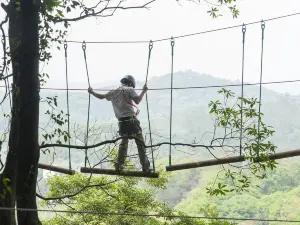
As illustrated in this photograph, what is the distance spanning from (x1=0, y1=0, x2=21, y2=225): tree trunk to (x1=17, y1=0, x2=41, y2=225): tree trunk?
6 cm

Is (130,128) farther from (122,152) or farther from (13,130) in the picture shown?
(13,130)

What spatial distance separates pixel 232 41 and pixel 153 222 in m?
60.2

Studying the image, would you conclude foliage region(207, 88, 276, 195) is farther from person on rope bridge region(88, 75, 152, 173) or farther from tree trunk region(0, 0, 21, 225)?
tree trunk region(0, 0, 21, 225)

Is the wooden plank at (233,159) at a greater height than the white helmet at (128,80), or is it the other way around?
the white helmet at (128,80)

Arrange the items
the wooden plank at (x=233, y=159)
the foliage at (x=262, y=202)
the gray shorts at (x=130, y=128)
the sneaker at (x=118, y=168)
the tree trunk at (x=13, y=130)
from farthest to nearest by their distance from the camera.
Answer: the foliage at (x=262, y=202) → the gray shorts at (x=130, y=128) → the sneaker at (x=118, y=168) → the wooden plank at (x=233, y=159) → the tree trunk at (x=13, y=130)

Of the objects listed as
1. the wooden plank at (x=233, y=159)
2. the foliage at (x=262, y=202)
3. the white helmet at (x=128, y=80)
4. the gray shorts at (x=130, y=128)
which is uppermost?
the white helmet at (x=128, y=80)

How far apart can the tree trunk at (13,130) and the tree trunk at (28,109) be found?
57 mm

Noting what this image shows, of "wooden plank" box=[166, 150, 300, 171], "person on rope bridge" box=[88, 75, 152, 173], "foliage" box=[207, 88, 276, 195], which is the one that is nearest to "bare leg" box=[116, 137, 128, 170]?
"person on rope bridge" box=[88, 75, 152, 173]

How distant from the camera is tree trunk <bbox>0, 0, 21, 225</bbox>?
2125 millimetres

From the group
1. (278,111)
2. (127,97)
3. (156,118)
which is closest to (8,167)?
(127,97)

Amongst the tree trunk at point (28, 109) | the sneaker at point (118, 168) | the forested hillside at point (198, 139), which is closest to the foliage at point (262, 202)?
the forested hillside at point (198, 139)

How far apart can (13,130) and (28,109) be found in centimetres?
32

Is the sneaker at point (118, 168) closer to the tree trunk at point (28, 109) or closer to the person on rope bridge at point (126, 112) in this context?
the person on rope bridge at point (126, 112)

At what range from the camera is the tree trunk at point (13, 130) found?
6.97ft
